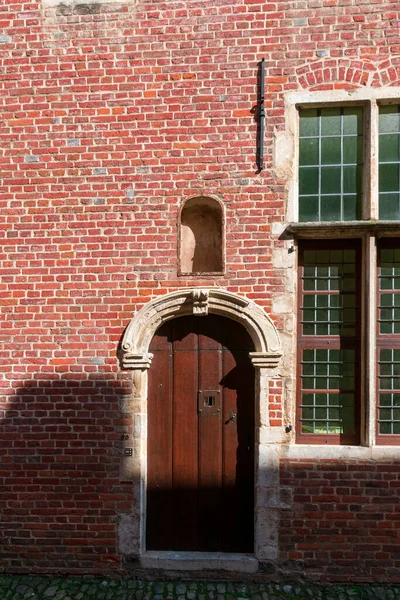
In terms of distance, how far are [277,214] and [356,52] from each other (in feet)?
5.51

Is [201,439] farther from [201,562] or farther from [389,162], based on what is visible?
[389,162]

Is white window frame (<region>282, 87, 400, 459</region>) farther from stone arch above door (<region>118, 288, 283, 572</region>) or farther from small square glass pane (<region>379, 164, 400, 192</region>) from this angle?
stone arch above door (<region>118, 288, 283, 572</region>)

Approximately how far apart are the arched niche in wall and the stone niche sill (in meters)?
2.70

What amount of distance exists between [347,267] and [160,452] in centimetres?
254

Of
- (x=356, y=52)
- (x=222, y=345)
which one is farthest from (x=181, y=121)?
(x=222, y=345)

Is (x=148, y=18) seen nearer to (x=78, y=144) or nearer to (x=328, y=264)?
(x=78, y=144)

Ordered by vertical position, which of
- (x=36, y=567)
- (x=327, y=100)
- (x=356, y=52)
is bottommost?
(x=36, y=567)

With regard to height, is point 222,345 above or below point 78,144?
below

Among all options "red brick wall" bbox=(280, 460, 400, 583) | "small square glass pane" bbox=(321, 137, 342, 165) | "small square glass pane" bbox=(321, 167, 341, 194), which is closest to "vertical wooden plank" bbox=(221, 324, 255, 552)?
"red brick wall" bbox=(280, 460, 400, 583)

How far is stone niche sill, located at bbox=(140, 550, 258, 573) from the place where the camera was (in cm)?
441

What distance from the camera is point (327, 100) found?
4.54 m

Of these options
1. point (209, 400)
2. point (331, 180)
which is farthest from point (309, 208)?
point (209, 400)

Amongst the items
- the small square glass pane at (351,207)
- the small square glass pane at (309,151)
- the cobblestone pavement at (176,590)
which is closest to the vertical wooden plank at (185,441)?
the cobblestone pavement at (176,590)

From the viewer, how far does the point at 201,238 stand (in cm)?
489
